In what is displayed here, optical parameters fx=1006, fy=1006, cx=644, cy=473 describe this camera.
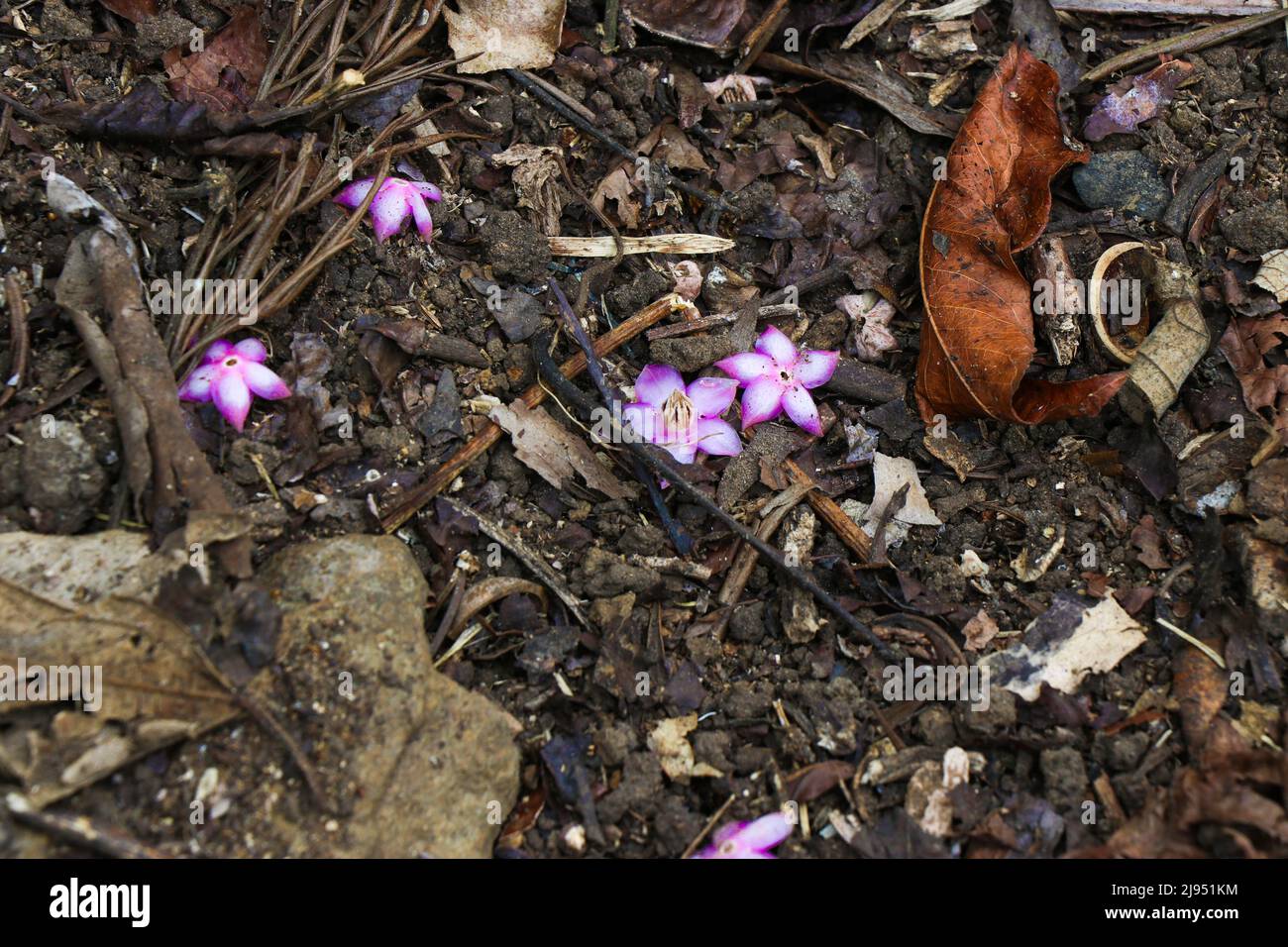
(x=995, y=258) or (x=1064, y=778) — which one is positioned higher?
(x=995, y=258)

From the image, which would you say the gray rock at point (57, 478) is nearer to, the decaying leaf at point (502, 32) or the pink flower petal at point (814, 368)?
the decaying leaf at point (502, 32)

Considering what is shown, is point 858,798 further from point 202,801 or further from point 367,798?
point 202,801

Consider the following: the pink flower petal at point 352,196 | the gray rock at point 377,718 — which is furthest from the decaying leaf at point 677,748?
the pink flower petal at point 352,196

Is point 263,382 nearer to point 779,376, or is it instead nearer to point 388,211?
point 388,211

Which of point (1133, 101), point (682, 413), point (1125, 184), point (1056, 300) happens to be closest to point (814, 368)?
point (682, 413)

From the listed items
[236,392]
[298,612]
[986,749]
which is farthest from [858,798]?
[236,392]

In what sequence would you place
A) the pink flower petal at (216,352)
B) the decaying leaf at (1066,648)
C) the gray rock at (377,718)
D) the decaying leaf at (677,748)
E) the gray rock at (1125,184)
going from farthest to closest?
the gray rock at (1125,184) → the pink flower petal at (216,352) → the decaying leaf at (1066,648) → the decaying leaf at (677,748) → the gray rock at (377,718)
